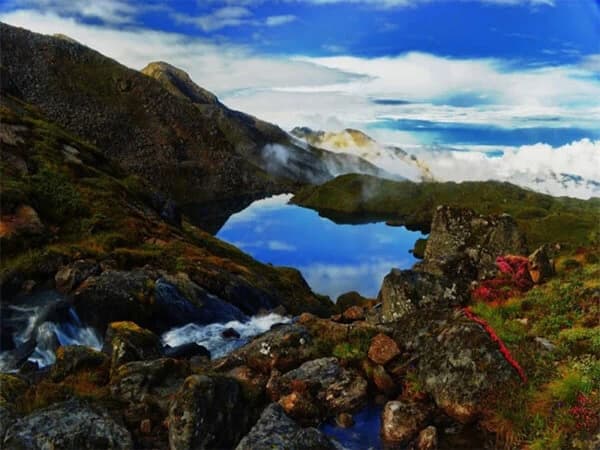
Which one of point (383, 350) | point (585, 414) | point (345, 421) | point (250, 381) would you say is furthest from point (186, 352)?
point (585, 414)

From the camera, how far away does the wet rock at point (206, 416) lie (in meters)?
13.0

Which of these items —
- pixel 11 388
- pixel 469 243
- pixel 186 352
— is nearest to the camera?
pixel 11 388

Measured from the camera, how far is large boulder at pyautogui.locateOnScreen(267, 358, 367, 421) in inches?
599

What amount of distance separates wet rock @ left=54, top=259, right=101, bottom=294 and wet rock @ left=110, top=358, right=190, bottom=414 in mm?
24239

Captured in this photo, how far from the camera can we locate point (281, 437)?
1246 cm

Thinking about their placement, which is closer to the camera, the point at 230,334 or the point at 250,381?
the point at 250,381

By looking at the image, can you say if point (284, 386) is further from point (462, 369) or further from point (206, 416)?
point (462, 369)

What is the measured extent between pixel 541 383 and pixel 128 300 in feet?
94.6

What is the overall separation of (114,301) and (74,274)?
625cm

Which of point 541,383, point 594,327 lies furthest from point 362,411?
point 594,327

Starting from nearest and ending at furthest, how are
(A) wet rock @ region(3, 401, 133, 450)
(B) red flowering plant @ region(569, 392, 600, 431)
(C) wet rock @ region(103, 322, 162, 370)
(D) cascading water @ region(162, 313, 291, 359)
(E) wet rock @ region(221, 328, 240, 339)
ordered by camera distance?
(B) red flowering plant @ region(569, 392, 600, 431) → (A) wet rock @ region(3, 401, 133, 450) → (C) wet rock @ region(103, 322, 162, 370) → (D) cascading water @ region(162, 313, 291, 359) → (E) wet rock @ region(221, 328, 240, 339)

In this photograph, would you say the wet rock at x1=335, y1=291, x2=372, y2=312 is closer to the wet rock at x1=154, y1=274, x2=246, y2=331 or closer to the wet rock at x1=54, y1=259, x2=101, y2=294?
the wet rock at x1=154, y1=274, x2=246, y2=331

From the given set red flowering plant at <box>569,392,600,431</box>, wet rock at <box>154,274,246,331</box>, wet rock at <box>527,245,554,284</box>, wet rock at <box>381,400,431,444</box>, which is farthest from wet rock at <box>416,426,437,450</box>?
wet rock at <box>154,274,246,331</box>

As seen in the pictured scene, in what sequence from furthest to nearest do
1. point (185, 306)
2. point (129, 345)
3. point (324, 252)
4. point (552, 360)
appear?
point (324, 252), point (185, 306), point (129, 345), point (552, 360)
